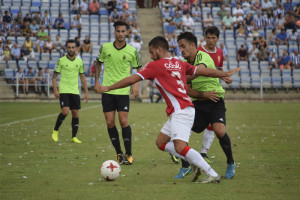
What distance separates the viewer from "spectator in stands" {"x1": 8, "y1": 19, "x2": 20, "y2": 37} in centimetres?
3431

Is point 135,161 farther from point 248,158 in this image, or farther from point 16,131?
point 16,131

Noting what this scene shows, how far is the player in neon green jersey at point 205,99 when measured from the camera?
26.1 ft

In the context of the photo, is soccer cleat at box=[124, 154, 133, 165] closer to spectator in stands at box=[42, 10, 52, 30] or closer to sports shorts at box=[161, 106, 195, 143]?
sports shorts at box=[161, 106, 195, 143]

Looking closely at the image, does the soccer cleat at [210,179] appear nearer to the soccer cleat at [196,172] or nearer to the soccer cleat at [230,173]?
the soccer cleat at [196,172]

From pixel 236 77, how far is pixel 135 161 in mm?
24089

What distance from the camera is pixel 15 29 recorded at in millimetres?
34562

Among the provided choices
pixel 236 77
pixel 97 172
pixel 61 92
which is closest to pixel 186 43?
pixel 97 172

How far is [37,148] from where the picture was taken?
11.4 m

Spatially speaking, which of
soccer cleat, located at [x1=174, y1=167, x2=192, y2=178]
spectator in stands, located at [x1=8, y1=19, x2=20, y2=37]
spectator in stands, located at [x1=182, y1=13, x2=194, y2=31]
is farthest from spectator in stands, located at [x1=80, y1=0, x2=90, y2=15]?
soccer cleat, located at [x1=174, y1=167, x2=192, y2=178]

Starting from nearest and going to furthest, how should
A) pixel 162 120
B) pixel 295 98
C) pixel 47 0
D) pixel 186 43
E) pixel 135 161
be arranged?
pixel 186 43
pixel 135 161
pixel 162 120
pixel 295 98
pixel 47 0

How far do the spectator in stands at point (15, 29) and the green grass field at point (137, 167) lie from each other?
1928cm

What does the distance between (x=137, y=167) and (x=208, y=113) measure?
1.51 metres

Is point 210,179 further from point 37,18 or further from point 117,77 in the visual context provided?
point 37,18

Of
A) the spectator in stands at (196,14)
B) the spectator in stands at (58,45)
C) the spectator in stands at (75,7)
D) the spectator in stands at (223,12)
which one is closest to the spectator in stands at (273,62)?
the spectator in stands at (223,12)
